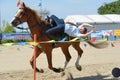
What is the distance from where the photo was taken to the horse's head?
9.37 metres

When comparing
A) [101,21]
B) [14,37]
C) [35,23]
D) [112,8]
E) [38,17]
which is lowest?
[101,21]

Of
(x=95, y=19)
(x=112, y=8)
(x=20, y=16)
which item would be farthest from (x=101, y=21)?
(x=20, y=16)

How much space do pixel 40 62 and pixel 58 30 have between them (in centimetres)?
391

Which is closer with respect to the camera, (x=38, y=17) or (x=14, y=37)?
(x=38, y=17)

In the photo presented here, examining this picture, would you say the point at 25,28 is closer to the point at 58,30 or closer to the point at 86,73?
the point at 58,30

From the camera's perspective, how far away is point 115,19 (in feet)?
164

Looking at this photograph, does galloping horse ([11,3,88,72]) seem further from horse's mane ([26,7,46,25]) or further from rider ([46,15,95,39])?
rider ([46,15,95,39])

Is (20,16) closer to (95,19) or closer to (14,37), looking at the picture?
(14,37)

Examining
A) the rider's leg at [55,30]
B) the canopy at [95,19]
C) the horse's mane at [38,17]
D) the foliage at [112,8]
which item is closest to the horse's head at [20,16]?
the horse's mane at [38,17]

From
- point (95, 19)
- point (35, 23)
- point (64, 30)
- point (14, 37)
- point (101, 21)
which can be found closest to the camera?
point (35, 23)

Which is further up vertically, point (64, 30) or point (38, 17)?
point (38, 17)

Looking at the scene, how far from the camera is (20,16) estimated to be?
9453 millimetres

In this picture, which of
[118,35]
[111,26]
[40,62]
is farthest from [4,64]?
[111,26]

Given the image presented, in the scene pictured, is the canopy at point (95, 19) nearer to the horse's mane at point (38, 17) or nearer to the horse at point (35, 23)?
the horse's mane at point (38, 17)
